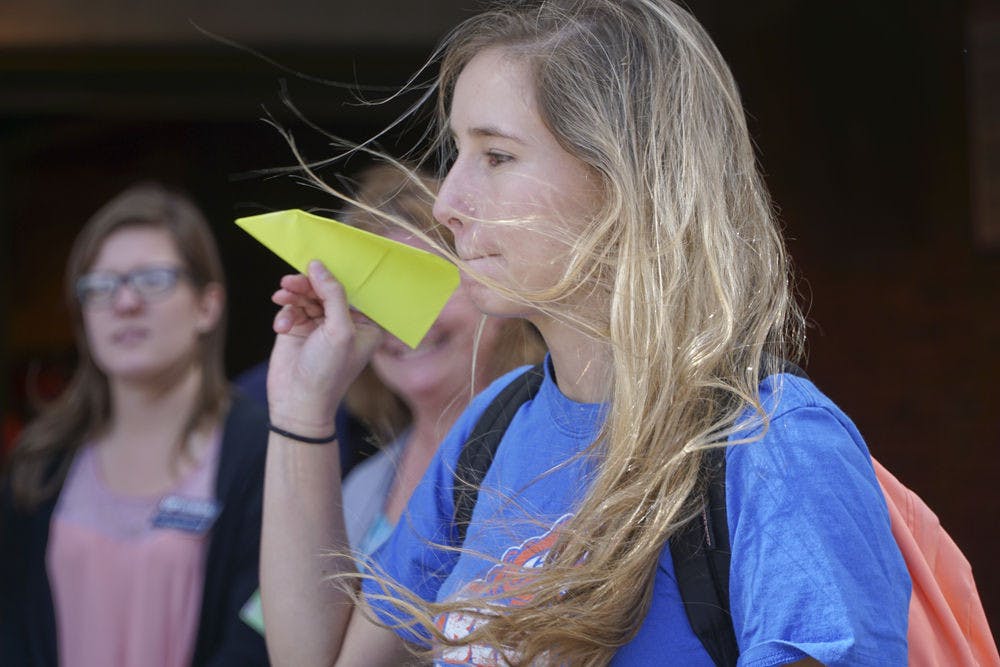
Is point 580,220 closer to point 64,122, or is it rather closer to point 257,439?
point 257,439

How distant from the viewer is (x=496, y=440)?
1.50m

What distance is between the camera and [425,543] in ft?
4.88

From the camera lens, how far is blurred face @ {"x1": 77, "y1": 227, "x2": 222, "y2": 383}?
288 cm

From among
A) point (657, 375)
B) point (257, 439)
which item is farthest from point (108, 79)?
point (657, 375)

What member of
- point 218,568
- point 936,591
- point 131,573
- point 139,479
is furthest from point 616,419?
point 139,479

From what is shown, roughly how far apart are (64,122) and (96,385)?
2.58m

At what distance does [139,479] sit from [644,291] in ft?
6.06

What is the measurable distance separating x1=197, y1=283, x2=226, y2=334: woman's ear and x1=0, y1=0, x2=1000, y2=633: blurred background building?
1.14 meters

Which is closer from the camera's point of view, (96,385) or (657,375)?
(657,375)

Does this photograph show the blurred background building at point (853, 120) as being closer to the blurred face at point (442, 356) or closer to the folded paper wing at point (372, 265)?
the blurred face at point (442, 356)

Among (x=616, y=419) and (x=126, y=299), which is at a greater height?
(x=616, y=419)

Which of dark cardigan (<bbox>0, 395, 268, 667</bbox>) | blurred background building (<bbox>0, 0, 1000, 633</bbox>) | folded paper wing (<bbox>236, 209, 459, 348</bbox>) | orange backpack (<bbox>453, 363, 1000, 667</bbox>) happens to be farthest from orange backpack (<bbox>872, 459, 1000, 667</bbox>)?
blurred background building (<bbox>0, 0, 1000, 633</bbox>)

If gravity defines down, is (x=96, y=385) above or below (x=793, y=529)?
below

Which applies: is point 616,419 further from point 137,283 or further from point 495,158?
point 137,283
